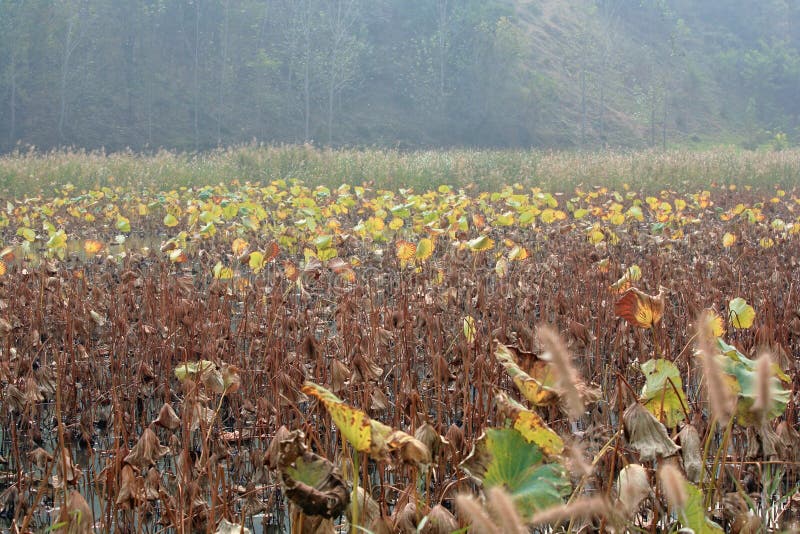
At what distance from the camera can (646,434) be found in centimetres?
A: 149

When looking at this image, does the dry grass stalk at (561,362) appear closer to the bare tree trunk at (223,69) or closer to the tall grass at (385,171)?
the tall grass at (385,171)

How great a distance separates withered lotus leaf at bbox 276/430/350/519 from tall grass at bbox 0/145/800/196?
1173cm

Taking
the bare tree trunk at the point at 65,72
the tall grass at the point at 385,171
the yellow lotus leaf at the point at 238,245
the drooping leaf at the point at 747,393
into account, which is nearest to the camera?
the drooping leaf at the point at 747,393

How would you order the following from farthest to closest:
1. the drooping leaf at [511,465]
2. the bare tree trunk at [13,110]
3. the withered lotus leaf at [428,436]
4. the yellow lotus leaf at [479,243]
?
1. the bare tree trunk at [13,110]
2. the yellow lotus leaf at [479,243]
3. the withered lotus leaf at [428,436]
4. the drooping leaf at [511,465]

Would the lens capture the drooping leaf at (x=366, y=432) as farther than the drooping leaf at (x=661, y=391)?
No

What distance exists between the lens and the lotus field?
1326 mm

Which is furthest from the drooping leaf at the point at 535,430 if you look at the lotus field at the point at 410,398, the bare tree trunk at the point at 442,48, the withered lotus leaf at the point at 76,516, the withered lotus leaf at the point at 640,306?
the bare tree trunk at the point at 442,48

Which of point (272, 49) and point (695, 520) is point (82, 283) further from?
point (272, 49)

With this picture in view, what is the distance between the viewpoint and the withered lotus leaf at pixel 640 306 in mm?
1722

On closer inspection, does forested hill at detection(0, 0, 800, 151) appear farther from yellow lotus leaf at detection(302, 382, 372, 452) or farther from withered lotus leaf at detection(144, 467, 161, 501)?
yellow lotus leaf at detection(302, 382, 372, 452)

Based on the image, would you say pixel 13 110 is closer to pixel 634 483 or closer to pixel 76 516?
pixel 76 516

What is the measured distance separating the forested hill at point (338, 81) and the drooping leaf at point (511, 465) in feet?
92.4

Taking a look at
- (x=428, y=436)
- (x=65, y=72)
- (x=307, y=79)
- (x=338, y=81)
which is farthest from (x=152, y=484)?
(x=338, y=81)

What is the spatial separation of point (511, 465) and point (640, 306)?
22.4 inches
